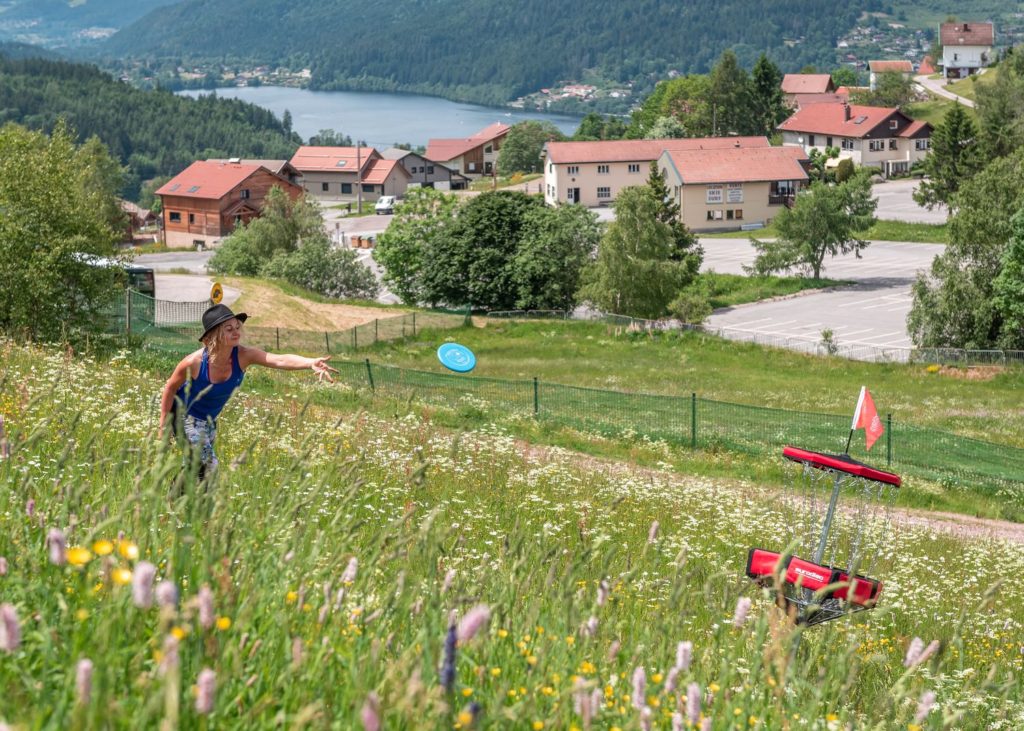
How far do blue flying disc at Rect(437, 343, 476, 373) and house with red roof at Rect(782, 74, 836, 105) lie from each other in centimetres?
16109

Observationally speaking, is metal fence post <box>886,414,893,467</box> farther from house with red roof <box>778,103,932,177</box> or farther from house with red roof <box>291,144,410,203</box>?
house with red roof <box>291,144,410,203</box>

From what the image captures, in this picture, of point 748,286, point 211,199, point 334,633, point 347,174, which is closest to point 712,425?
point 334,633

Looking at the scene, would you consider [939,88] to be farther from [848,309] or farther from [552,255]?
[552,255]

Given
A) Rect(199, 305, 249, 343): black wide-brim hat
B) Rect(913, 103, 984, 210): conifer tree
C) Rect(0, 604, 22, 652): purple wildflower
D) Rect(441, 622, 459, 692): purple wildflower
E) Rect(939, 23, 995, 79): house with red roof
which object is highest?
Rect(939, 23, 995, 79): house with red roof

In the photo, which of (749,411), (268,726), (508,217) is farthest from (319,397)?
(508,217)

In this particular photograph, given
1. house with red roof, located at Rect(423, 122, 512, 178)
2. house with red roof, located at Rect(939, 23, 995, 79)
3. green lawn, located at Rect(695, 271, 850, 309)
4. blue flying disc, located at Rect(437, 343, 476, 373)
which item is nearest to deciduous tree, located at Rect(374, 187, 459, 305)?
green lawn, located at Rect(695, 271, 850, 309)

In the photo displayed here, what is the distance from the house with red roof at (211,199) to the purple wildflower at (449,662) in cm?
11099

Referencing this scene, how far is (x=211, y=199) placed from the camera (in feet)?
374

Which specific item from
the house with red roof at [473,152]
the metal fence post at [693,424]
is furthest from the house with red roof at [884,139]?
the metal fence post at [693,424]

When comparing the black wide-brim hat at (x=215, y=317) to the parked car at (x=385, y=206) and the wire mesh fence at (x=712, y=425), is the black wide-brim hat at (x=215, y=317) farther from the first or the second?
the parked car at (x=385, y=206)

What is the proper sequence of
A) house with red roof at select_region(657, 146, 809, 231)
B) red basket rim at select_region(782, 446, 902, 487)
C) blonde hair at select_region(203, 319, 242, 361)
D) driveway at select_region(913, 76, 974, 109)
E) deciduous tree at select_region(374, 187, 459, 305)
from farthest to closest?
driveway at select_region(913, 76, 974, 109) < house with red roof at select_region(657, 146, 809, 231) < deciduous tree at select_region(374, 187, 459, 305) < red basket rim at select_region(782, 446, 902, 487) < blonde hair at select_region(203, 319, 242, 361)

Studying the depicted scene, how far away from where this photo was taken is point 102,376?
12250mm

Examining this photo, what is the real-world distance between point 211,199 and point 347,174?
3046 cm

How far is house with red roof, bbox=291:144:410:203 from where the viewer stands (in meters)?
140
